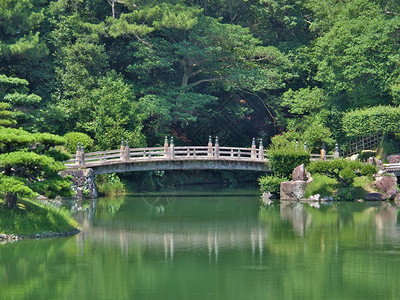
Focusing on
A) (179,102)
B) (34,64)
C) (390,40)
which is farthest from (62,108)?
(390,40)

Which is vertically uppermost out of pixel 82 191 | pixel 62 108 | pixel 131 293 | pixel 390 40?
pixel 390 40

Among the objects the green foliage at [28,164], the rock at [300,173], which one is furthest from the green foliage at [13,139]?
the rock at [300,173]

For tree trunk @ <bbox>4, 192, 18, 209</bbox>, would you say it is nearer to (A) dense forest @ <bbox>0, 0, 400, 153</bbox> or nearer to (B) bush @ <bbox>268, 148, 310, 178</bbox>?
(A) dense forest @ <bbox>0, 0, 400, 153</bbox>

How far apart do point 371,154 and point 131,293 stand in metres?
30.2

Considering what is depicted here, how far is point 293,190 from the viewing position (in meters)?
47.8

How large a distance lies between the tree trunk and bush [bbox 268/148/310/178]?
61.7 feet

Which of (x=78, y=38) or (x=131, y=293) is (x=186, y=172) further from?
(x=131, y=293)

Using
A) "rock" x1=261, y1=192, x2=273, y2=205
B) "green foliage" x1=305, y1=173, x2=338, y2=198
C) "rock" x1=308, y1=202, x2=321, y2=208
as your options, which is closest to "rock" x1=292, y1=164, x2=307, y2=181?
"green foliage" x1=305, y1=173, x2=338, y2=198

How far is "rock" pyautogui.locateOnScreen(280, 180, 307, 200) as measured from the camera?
156ft

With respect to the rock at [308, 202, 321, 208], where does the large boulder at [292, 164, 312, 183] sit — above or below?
above

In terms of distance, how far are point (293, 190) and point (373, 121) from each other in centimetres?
663

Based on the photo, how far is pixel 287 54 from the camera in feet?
197

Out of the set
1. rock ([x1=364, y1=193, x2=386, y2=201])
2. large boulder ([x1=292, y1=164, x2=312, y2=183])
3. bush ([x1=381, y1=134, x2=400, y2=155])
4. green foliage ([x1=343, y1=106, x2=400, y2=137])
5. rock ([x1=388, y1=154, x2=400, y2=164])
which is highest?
green foliage ([x1=343, y1=106, x2=400, y2=137])

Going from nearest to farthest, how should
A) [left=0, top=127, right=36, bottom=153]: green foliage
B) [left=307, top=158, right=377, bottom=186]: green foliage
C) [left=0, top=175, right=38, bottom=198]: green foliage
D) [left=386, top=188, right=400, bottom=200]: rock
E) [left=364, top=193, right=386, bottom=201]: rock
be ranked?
[left=0, top=175, right=38, bottom=198]: green foliage, [left=0, top=127, right=36, bottom=153]: green foliage, [left=307, top=158, right=377, bottom=186]: green foliage, [left=364, top=193, right=386, bottom=201]: rock, [left=386, top=188, right=400, bottom=200]: rock
